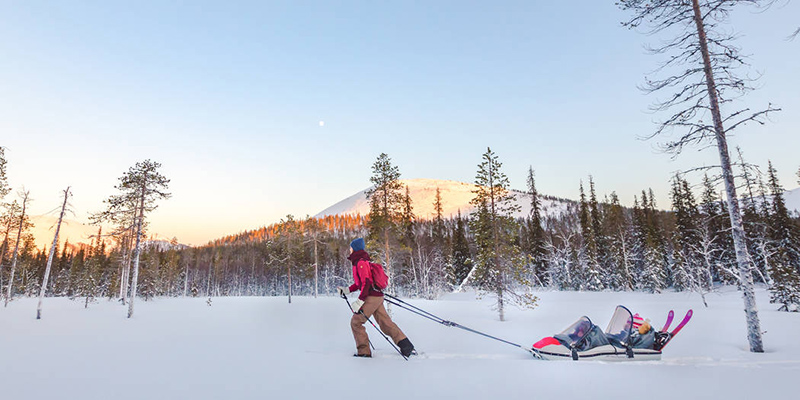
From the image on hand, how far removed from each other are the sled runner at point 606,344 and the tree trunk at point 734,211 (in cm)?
306

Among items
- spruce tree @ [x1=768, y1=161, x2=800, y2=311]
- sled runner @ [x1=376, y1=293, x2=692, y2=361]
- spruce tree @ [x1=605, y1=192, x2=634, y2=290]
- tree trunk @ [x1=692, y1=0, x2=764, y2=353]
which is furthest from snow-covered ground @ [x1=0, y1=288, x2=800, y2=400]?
spruce tree @ [x1=605, y1=192, x2=634, y2=290]

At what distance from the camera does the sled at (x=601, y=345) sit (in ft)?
19.9

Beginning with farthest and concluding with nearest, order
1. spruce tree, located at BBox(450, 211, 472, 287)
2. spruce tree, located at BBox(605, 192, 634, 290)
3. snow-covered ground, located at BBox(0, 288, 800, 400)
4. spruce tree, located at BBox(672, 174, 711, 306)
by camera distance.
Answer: spruce tree, located at BBox(450, 211, 472, 287), spruce tree, located at BBox(605, 192, 634, 290), spruce tree, located at BBox(672, 174, 711, 306), snow-covered ground, located at BBox(0, 288, 800, 400)

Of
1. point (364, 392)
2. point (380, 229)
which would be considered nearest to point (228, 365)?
point (364, 392)

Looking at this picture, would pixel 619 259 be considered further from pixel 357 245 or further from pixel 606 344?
pixel 357 245

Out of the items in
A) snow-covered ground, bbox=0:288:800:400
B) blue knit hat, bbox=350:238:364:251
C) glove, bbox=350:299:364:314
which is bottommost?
snow-covered ground, bbox=0:288:800:400

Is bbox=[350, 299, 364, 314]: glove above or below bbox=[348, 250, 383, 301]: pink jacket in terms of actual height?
below

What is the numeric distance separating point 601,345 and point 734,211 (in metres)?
5.74

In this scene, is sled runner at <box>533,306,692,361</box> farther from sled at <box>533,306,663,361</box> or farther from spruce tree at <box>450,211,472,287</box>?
spruce tree at <box>450,211,472,287</box>

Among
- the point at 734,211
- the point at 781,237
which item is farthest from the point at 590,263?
the point at 734,211

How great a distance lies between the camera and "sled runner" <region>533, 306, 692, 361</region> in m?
6.08

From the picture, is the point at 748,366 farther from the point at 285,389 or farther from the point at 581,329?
the point at 285,389

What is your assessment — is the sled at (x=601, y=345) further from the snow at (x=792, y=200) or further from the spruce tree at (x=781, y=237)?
the snow at (x=792, y=200)

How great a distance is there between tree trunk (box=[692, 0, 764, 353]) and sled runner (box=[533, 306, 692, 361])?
306cm
